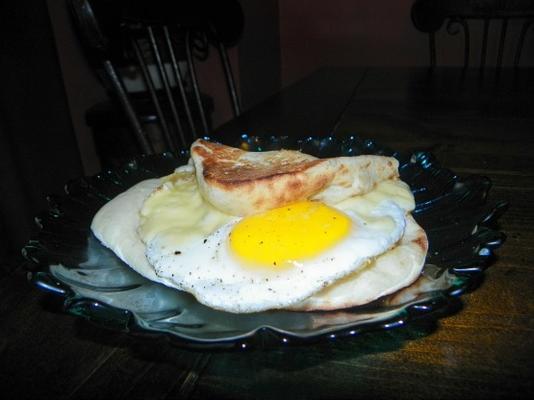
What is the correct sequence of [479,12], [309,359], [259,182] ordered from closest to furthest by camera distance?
[309,359], [259,182], [479,12]

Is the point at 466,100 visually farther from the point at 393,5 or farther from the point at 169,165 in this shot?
the point at 393,5

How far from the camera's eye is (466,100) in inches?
77.3

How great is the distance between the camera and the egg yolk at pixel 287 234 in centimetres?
65

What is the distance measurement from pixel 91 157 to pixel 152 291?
2.93 m

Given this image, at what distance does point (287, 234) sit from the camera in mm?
667

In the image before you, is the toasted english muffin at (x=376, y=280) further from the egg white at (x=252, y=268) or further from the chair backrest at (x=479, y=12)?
the chair backrest at (x=479, y=12)

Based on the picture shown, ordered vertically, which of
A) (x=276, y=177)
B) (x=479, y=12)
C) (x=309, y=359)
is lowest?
(x=479, y=12)

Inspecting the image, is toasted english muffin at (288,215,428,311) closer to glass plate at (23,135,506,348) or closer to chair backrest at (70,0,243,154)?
glass plate at (23,135,506,348)

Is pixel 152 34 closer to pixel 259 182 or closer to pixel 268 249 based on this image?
pixel 259 182

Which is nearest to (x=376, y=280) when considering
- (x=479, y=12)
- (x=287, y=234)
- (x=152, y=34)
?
(x=287, y=234)

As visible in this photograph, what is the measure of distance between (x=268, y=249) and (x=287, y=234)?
37 mm

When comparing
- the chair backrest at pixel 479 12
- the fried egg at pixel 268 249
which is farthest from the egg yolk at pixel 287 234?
the chair backrest at pixel 479 12

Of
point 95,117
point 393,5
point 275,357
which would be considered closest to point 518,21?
point 393,5

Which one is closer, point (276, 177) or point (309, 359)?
point (309, 359)
